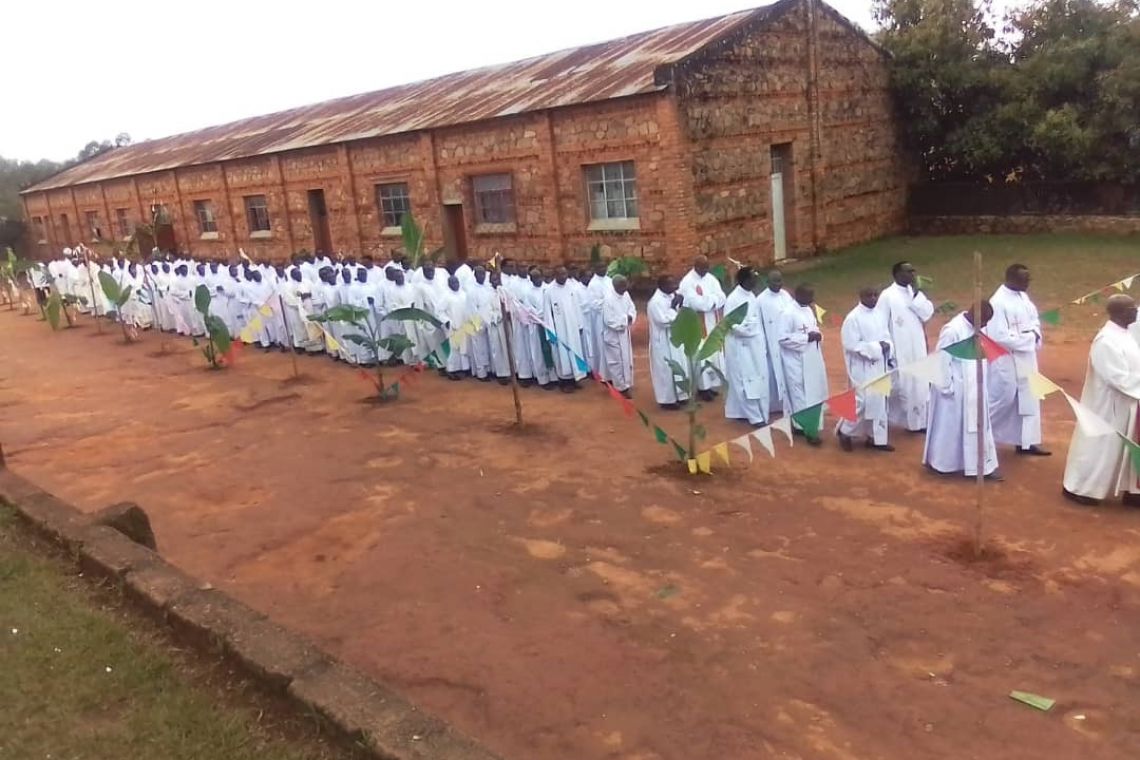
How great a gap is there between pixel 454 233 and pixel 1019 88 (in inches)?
504

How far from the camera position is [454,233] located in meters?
20.8

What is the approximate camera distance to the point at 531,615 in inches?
221

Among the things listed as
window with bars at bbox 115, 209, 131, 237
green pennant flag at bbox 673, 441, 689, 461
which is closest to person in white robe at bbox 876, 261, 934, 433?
green pennant flag at bbox 673, 441, 689, 461

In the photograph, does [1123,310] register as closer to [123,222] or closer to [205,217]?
[205,217]

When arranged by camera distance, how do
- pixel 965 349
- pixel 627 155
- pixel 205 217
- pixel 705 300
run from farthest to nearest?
pixel 205 217, pixel 627 155, pixel 705 300, pixel 965 349

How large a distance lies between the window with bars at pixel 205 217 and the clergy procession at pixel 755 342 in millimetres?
12754

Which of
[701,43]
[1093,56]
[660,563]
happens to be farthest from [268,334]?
[1093,56]

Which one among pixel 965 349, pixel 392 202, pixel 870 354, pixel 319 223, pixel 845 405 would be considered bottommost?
pixel 845 405

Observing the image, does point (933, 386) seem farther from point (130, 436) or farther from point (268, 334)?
point (268, 334)

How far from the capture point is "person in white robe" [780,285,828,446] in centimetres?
869

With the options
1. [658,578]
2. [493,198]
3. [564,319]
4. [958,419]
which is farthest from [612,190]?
[658,578]

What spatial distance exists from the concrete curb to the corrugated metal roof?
1265 cm

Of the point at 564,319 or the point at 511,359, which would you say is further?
the point at 564,319

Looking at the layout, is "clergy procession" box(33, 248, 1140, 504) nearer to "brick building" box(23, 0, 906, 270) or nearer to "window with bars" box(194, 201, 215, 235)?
"brick building" box(23, 0, 906, 270)
